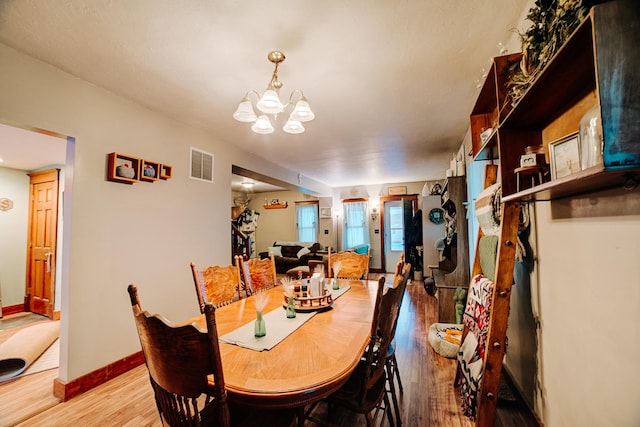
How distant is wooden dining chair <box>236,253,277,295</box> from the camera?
236 cm

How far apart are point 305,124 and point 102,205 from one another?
2141mm

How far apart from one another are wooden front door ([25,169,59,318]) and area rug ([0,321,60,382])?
0.77 m

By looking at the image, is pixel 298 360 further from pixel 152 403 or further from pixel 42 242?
pixel 42 242

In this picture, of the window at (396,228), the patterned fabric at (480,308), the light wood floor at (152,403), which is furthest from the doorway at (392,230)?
the patterned fabric at (480,308)

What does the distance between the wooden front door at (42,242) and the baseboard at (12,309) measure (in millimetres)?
87

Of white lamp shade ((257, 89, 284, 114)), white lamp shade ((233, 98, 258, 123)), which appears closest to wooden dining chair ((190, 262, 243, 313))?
white lamp shade ((233, 98, 258, 123))

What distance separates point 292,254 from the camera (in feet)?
26.0

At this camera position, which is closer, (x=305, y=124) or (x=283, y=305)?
(x=283, y=305)

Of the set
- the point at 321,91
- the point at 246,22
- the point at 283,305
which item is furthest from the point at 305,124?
the point at 283,305

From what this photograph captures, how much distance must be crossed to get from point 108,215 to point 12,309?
12.6 feet

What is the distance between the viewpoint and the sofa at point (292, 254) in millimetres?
7398

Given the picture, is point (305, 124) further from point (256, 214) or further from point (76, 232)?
point (256, 214)

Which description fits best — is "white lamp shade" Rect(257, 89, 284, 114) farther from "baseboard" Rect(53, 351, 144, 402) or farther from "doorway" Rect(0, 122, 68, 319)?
"doorway" Rect(0, 122, 68, 319)

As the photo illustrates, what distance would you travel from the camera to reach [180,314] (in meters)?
2.90
